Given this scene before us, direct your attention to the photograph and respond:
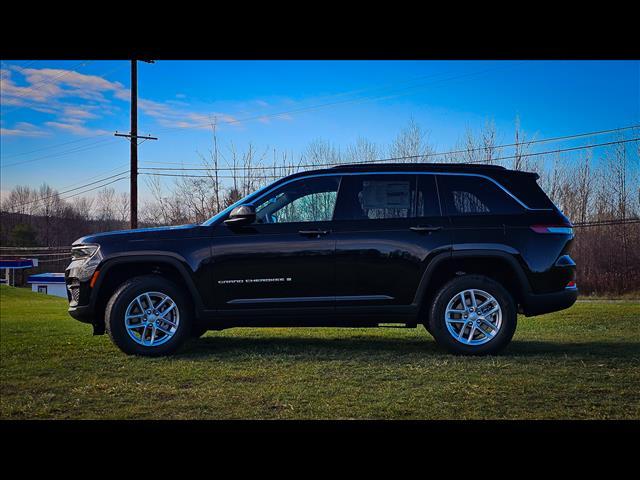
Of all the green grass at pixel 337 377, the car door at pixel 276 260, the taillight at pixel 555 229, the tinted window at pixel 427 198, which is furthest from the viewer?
the tinted window at pixel 427 198

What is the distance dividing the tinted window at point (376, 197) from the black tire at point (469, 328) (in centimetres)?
73

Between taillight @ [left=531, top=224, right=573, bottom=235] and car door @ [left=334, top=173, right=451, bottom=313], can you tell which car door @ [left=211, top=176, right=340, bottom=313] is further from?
taillight @ [left=531, top=224, right=573, bottom=235]

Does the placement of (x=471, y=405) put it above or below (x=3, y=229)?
below

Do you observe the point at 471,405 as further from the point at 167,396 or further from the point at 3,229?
the point at 3,229

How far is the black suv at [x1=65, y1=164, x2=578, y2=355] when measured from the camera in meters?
4.73

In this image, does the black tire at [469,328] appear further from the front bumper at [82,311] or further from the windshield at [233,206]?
the front bumper at [82,311]

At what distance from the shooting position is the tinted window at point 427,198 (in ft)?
15.9

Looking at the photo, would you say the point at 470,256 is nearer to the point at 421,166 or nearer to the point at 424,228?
the point at 424,228

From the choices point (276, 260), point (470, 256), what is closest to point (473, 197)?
point (470, 256)

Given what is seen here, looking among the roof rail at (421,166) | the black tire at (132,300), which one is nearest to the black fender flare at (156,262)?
the black tire at (132,300)
